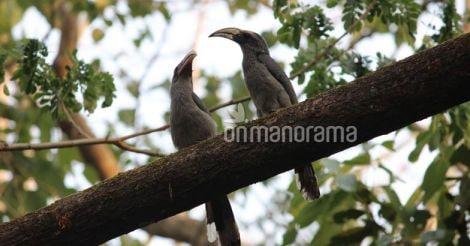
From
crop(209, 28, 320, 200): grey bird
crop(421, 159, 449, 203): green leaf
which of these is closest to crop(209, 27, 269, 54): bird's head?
crop(209, 28, 320, 200): grey bird

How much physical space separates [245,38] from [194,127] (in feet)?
3.64

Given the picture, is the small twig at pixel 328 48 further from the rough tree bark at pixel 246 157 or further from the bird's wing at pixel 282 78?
the rough tree bark at pixel 246 157

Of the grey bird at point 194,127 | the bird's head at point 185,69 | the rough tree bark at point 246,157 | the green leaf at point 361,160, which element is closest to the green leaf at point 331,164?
the green leaf at point 361,160

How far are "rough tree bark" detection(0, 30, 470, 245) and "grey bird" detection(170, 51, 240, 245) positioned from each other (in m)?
0.65

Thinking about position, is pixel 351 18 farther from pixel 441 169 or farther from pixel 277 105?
pixel 441 169

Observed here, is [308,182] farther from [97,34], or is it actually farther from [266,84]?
[97,34]

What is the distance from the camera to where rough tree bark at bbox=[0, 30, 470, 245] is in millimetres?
3520

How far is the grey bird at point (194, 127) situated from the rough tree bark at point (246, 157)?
25.5 inches

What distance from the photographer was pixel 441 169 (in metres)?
5.31

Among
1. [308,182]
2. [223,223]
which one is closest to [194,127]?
[223,223]

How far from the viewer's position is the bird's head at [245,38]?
5.83m

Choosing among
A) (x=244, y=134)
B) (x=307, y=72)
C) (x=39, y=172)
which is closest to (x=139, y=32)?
(x=39, y=172)

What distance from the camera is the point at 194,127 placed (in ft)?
17.0

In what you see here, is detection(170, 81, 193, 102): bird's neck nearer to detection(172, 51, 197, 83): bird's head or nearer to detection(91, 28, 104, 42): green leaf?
detection(172, 51, 197, 83): bird's head
